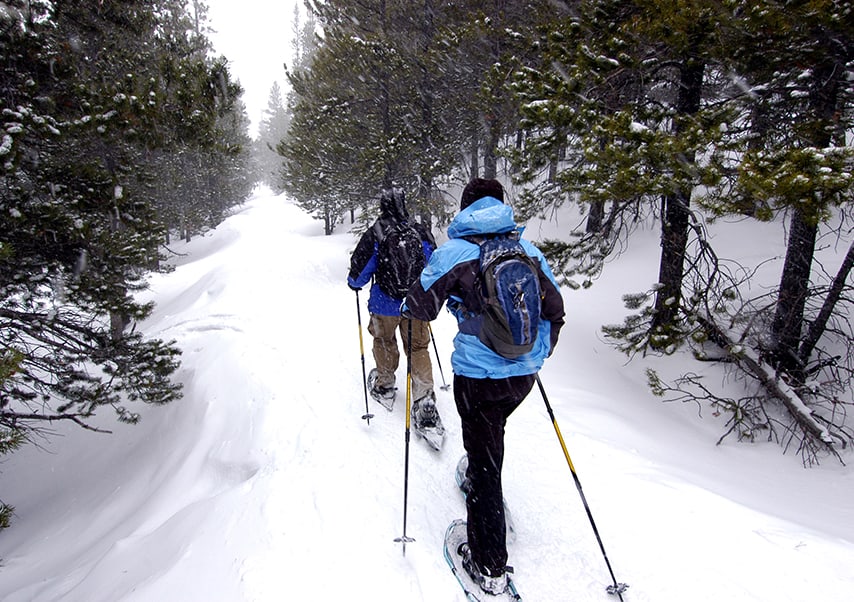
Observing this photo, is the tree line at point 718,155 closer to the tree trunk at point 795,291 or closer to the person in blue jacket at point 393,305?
the tree trunk at point 795,291

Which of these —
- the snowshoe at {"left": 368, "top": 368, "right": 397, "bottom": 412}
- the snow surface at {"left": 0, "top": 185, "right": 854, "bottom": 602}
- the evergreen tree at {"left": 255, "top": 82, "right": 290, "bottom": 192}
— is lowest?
the snow surface at {"left": 0, "top": 185, "right": 854, "bottom": 602}

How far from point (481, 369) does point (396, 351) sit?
2.39m

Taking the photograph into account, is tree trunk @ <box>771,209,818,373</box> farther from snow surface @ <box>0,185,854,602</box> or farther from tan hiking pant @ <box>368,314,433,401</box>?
tan hiking pant @ <box>368,314,433,401</box>

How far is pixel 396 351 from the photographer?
493 cm

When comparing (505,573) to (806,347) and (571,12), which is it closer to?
(806,347)

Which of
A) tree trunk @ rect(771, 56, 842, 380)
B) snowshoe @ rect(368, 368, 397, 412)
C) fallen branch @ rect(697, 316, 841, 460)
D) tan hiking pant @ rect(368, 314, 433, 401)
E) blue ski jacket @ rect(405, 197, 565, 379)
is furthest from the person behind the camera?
tree trunk @ rect(771, 56, 842, 380)

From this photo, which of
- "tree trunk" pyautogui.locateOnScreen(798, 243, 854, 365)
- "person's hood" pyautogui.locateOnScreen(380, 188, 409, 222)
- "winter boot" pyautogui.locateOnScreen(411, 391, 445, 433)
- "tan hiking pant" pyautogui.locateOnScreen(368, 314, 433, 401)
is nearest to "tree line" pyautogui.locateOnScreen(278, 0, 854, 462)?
"tree trunk" pyautogui.locateOnScreen(798, 243, 854, 365)

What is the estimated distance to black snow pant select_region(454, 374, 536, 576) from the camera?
8.81ft

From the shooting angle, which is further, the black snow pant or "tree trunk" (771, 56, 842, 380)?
"tree trunk" (771, 56, 842, 380)

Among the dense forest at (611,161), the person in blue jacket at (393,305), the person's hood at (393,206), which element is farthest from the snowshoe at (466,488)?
the dense forest at (611,161)

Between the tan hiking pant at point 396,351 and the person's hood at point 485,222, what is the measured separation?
1.96 meters

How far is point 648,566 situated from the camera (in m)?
2.94

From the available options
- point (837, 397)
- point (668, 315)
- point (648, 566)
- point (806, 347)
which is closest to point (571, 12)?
point (668, 315)

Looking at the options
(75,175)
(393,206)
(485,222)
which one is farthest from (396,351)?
(75,175)
